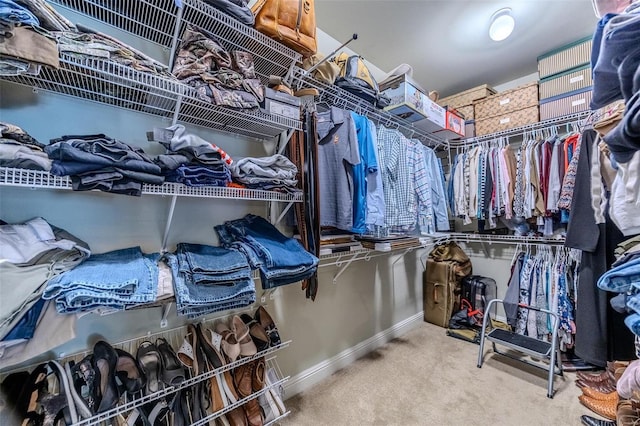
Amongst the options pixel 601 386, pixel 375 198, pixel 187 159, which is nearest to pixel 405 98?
pixel 375 198

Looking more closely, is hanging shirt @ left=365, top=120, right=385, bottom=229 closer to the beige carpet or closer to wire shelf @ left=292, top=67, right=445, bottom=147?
wire shelf @ left=292, top=67, right=445, bottom=147

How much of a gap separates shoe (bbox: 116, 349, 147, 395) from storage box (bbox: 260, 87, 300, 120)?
3.78 feet

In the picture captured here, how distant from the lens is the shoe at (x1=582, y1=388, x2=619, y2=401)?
1.59m

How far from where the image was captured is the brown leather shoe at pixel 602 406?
149 centimetres

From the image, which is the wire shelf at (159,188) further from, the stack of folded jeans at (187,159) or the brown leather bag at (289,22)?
the brown leather bag at (289,22)

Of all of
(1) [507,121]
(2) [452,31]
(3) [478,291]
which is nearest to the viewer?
(2) [452,31]

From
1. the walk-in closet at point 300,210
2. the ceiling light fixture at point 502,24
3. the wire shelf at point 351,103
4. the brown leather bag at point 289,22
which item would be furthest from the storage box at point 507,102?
the brown leather bag at point 289,22

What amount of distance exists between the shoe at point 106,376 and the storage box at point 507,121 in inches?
129

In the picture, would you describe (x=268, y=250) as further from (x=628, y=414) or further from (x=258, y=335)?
(x=628, y=414)

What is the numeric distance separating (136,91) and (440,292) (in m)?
2.92

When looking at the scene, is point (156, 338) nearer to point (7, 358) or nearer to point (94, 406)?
point (94, 406)

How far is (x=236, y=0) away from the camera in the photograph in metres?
1.10

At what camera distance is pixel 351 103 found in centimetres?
181

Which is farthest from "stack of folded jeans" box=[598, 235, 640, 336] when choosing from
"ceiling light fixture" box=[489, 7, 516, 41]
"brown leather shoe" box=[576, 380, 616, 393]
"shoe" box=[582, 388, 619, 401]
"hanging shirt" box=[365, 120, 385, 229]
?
"ceiling light fixture" box=[489, 7, 516, 41]
